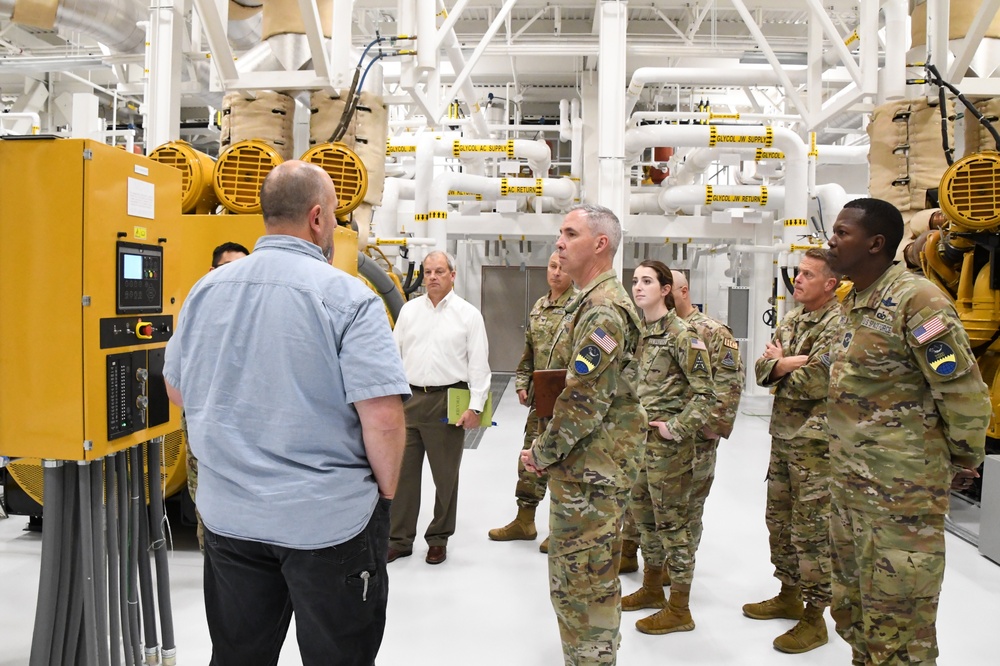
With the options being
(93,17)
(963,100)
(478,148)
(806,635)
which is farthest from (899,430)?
(478,148)

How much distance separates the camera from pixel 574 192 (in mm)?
9727

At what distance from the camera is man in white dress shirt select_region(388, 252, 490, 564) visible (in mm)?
4117

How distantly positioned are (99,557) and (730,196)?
832 centimetres

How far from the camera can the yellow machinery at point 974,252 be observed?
4.07 meters

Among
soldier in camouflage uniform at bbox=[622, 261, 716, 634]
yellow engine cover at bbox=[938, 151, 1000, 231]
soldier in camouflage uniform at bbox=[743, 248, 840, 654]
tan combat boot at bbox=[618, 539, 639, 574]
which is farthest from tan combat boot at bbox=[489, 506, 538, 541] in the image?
yellow engine cover at bbox=[938, 151, 1000, 231]

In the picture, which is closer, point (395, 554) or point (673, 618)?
point (673, 618)

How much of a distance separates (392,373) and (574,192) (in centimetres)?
841

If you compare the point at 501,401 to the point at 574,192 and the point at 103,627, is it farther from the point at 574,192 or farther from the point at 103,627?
the point at 103,627

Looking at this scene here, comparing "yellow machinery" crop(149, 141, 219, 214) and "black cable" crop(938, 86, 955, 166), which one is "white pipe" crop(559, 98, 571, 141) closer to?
"black cable" crop(938, 86, 955, 166)

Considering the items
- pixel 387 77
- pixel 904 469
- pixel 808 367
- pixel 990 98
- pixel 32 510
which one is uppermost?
pixel 387 77

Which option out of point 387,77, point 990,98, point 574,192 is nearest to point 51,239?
point 990,98

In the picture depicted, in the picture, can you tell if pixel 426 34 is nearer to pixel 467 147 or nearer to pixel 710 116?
pixel 467 147

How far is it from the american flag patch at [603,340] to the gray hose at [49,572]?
1.74 metres

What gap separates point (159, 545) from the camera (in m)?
2.66
